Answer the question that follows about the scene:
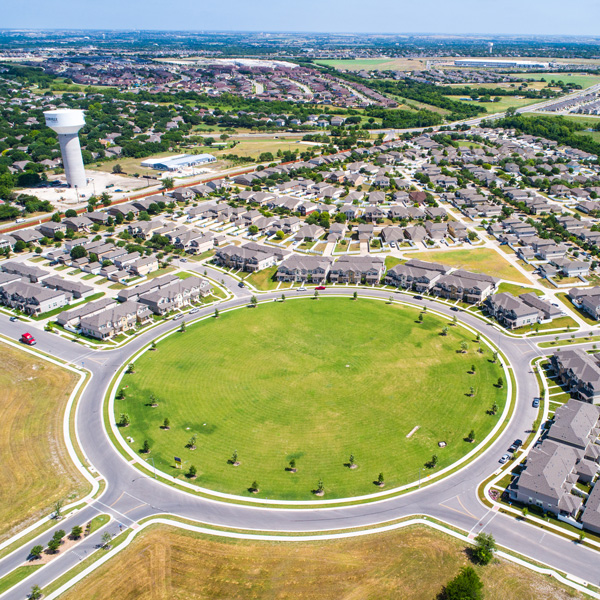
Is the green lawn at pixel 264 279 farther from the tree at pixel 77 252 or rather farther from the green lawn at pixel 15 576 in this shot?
the green lawn at pixel 15 576

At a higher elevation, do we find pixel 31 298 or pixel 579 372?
pixel 579 372

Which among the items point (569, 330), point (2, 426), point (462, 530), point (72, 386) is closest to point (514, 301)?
point (569, 330)

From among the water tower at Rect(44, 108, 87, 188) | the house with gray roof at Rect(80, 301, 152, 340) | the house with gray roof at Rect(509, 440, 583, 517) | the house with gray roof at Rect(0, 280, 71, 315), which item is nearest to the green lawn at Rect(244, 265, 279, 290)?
the house with gray roof at Rect(80, 301, 152, 340)

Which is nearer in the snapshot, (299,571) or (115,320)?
(299,571)

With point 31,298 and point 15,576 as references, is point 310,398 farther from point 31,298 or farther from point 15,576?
point 31,298

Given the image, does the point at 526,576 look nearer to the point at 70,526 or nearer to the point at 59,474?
the point at 70,526

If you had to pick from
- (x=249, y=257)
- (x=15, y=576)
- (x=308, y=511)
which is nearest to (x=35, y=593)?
(x=15, y=576)

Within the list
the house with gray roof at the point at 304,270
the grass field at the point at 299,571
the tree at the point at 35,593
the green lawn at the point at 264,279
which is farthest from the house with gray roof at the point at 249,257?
the tree at the point at 35,593
